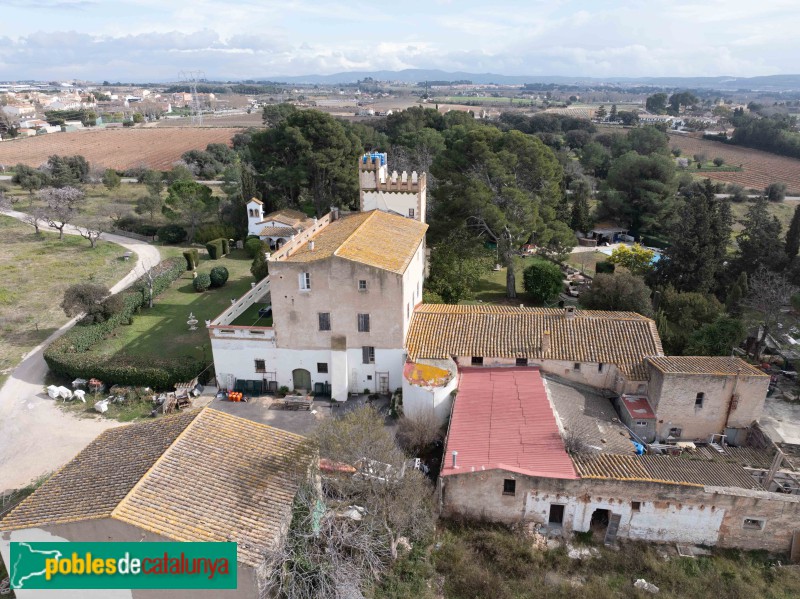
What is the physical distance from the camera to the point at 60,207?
188ft

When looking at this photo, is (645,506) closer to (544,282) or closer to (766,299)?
(766,299)

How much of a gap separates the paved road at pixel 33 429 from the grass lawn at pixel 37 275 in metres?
1.84

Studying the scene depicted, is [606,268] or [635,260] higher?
[635,260]

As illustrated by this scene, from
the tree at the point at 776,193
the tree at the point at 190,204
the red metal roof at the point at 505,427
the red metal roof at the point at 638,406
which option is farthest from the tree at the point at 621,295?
the tree at the point at 776,193

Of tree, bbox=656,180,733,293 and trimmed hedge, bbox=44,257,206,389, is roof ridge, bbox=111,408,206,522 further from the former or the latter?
tree, bbox=656,180,733,293

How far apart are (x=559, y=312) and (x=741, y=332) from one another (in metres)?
9.24

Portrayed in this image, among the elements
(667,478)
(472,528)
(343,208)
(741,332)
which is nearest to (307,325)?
(472,528)

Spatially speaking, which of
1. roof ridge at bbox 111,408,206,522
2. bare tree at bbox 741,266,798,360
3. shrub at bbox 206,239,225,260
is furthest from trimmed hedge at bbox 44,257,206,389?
bare tree at bbox 741,266,798,360

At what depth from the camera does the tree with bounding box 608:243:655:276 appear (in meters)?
41.6

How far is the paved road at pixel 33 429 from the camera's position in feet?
78.7

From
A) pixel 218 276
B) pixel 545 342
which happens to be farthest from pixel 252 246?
pixel 545 342

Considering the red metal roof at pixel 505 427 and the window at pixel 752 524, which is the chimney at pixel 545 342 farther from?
the window at pixel 752 524

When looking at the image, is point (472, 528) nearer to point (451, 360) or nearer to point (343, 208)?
point (451, 360)

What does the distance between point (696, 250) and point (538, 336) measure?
17241 millimetres
